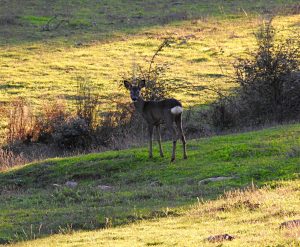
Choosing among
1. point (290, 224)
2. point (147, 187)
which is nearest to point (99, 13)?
point (147, 187)

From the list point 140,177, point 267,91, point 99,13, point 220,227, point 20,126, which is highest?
point 99,13

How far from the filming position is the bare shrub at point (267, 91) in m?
27.4

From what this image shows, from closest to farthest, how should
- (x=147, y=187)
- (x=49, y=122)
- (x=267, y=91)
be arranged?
(x=147, y=187)
(x=267, y=91)
(x=49, y=122)

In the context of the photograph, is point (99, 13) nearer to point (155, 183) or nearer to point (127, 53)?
point (127, 53)

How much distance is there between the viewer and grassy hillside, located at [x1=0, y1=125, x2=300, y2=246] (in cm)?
1395

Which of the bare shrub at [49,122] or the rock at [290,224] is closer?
the rock at [290,224]

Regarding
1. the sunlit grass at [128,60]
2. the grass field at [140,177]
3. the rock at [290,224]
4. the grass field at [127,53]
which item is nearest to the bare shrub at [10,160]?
the grass field at [140,177]

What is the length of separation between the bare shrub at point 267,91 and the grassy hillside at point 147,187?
3.58 meters

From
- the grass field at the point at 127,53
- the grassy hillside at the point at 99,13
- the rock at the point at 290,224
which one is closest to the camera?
the rock at the point at 290,224

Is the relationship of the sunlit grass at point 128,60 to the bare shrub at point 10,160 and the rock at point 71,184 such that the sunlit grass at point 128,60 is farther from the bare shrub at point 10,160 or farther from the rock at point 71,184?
the rock at point 71,184

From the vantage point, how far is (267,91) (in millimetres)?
27594

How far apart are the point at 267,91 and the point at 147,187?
430 inches

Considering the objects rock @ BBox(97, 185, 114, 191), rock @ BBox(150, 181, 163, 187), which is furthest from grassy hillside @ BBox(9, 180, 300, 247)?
rock @ BBox(97, 185, 114, 191)

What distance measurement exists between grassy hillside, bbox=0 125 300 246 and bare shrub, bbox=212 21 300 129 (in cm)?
358
